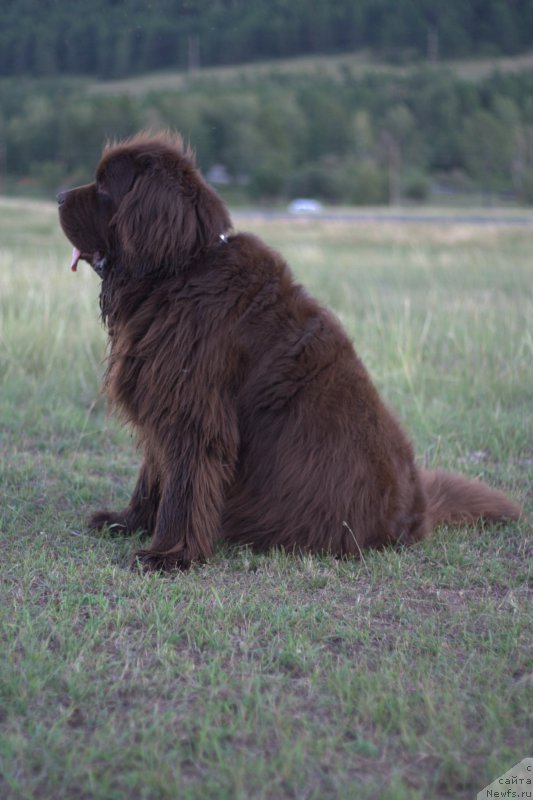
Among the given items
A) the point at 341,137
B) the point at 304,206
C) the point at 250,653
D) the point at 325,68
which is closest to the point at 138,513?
the point at 250,653

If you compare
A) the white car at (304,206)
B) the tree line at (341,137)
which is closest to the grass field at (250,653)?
the tree line at (341,137)

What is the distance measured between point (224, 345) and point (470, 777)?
6.50 ft

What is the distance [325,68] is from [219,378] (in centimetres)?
3873

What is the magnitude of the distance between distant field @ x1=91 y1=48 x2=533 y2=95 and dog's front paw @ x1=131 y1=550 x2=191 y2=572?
856 inches

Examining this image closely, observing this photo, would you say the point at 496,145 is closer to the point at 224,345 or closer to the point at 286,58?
the point at 286,58

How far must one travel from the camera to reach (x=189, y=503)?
3844 millimetres

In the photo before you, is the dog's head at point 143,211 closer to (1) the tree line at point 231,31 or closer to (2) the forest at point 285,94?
(1) the tree line at point 231,31

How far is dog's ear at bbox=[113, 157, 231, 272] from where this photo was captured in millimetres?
3822

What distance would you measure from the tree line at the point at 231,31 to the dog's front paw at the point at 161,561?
10329 millimetres

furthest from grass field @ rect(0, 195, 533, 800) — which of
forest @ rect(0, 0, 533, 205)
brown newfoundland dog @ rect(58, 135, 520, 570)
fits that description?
forest @ rect(0, 0, 533, 205)

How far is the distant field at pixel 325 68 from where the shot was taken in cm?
2608

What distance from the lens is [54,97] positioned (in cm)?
2192

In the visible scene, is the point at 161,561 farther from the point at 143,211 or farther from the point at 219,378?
the point at 143,211

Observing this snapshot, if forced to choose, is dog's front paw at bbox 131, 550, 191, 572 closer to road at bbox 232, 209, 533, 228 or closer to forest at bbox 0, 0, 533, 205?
forest at bbox 0, 0, 533, 205
